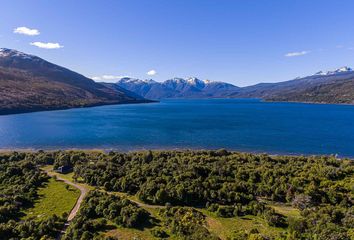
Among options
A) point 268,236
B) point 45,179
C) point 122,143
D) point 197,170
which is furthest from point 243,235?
point 122,143

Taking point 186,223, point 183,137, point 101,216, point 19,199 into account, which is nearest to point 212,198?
point 186,223

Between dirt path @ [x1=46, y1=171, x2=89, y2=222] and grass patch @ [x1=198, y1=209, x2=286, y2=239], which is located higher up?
dirt path @ [x1=46, y1=171, x2=89, y2=222]

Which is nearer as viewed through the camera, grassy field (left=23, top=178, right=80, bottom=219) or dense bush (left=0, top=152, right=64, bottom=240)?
dense bush (left=0, top=152, right=64, bottom=240)

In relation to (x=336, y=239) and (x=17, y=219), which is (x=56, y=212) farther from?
(x=336, y=239)

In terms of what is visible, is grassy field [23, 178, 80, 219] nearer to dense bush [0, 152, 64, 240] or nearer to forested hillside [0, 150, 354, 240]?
dense bush [0, 152, 64, 240]

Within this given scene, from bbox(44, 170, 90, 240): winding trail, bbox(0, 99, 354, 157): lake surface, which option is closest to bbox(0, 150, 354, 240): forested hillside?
bbox(44, 170, 90, 240): winding trail

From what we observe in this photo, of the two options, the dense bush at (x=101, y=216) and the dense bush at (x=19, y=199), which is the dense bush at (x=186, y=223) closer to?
the dense bush at (x=101, y=216)

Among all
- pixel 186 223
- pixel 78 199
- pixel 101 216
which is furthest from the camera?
pixel 78 199

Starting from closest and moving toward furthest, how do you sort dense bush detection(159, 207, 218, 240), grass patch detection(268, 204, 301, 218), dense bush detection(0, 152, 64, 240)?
1. dense bush detection(159, 207, 218, 240)
2. dense bush detection(0, 152, 64, 240)
3. grass patch detection(268, 204, 301, 218)

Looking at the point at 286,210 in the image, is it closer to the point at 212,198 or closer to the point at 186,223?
the point at 212,198
